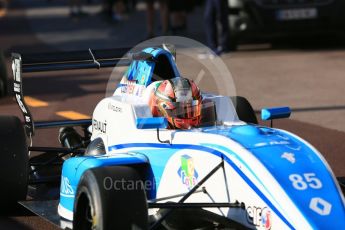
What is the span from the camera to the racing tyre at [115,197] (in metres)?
6.61

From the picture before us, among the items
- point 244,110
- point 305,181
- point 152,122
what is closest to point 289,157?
point 305,181

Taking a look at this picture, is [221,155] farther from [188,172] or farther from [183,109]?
Result: [183,109]

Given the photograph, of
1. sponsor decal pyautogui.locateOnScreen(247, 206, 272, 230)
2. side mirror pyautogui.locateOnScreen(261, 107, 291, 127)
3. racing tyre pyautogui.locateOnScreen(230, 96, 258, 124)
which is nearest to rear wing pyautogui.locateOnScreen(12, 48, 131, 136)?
racing tyre pyautogui.locateOnScreen(230, 96, 258, 124)

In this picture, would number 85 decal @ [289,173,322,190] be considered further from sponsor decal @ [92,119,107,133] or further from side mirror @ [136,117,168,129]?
sponsor decal @ [92,119,107,133]

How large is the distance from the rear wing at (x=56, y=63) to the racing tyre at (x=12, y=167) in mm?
713

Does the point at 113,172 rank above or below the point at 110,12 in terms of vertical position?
above

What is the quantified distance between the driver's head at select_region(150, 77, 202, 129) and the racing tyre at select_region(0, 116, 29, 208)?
1.30 meters

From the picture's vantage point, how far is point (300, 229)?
6480 mm

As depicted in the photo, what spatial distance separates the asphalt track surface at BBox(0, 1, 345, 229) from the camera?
38.5 ft

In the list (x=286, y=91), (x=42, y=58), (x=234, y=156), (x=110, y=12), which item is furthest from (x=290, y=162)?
(x=110, y=12)

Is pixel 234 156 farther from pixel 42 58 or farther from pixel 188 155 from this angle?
pixel 42 58

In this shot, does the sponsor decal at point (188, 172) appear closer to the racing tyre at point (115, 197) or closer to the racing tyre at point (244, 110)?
the racing tyre at point (115, 197)

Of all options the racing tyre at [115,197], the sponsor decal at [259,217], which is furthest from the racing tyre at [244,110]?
the sponsor decal at [259,217]

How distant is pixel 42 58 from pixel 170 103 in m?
1.93
